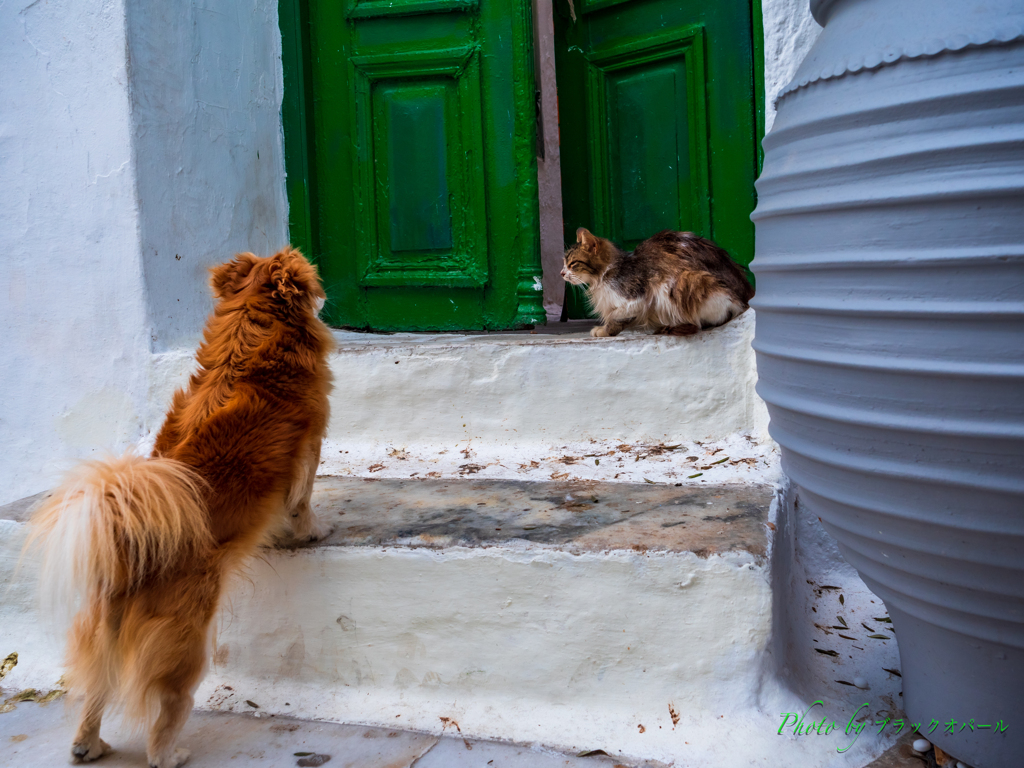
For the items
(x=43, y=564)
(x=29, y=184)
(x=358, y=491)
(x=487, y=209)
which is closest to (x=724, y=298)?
(x=487, y=209)

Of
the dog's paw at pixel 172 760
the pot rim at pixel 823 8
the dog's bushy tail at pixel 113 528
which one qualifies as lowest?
the dog's paw at pixel 172 760

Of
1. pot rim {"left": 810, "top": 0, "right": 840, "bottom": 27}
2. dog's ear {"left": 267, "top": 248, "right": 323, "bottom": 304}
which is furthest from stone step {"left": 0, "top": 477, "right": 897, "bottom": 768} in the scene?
pot rim {"left": 810, "top": 0, "right": 840, "bottom": 27}

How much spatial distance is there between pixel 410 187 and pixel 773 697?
9.27 ft

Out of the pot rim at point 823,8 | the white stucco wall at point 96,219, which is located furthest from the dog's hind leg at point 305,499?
the pot rim at point 823,8

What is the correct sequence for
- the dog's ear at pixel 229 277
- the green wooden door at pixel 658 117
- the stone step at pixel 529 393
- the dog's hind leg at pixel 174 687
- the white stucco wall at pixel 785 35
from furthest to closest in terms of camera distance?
the green wooden door at pixel 658 117
the stone step at pixel 529 393
the white stucco wall at pixel 785 35
the dog's ear at pixel 229 277
the dog's hind leg at pixel 174 687

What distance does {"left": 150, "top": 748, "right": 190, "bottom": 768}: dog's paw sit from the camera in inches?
72.1

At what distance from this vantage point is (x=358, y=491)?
268cm

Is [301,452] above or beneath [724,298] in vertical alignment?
beneath

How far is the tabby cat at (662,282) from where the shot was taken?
9.69 ft

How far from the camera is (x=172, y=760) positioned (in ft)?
6.07

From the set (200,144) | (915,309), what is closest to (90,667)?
(915,309)

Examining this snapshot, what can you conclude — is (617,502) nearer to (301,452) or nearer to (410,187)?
(301,452)

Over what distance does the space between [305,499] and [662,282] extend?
167cm

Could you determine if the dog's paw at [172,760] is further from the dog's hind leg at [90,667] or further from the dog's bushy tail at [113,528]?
the dog's bushy tail at [113,528]
